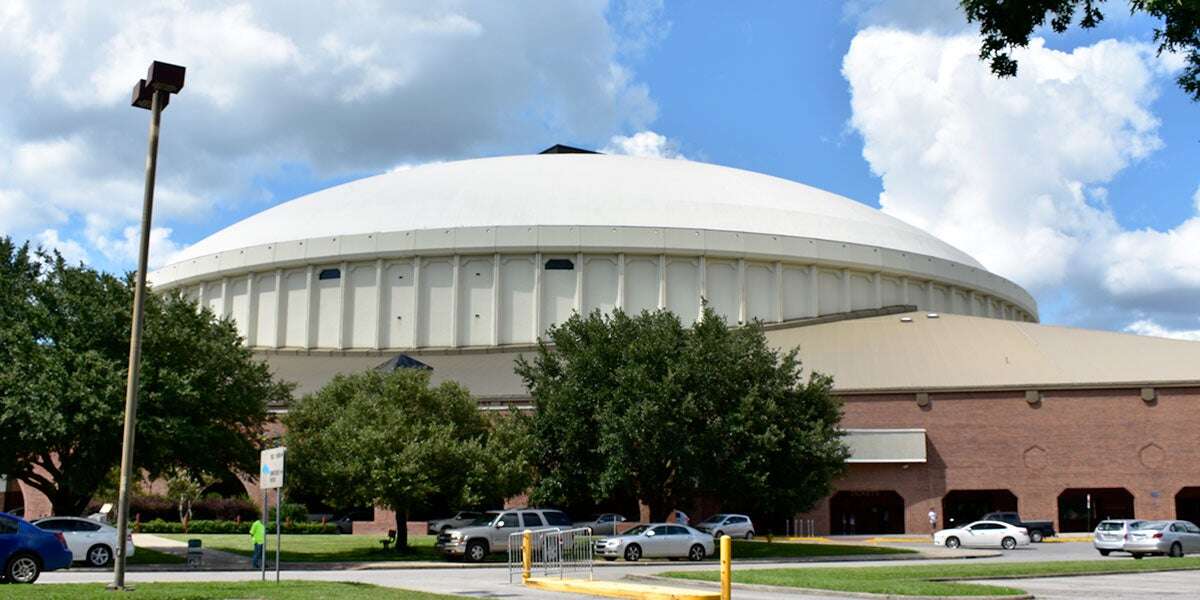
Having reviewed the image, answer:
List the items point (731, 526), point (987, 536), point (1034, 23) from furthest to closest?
point (731, 526)
point (987, 536)
point (1034, 23)

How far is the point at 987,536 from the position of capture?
4359 cm

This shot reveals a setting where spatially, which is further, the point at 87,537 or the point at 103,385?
the point at 103,385

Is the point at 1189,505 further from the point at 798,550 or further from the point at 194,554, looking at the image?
the point at 194,554

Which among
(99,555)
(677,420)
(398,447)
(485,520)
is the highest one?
(677,420)

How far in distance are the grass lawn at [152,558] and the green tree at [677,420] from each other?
1164 centimetres

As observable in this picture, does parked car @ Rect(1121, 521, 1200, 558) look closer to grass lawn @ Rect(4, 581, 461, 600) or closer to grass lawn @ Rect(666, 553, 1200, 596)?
grass lawn @ Rect(666, 553, 1200, 596)

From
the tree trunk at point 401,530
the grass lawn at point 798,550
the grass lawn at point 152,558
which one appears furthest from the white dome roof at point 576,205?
the grass lawn at point 152,558

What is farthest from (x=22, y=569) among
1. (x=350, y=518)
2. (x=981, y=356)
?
(x=981, y=356)

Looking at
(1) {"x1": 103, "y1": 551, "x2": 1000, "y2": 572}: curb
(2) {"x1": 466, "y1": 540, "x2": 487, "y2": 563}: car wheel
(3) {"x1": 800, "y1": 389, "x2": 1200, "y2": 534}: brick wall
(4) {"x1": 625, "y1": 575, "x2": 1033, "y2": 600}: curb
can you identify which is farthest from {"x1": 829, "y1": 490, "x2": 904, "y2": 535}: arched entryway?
(4) {"x1": 625, "y1": 575, "x2": 1033, "y2": 600}: curb

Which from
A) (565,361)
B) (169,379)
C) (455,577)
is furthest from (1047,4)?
(565,361)

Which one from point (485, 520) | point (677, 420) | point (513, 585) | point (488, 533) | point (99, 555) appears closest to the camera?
point (513, 585)

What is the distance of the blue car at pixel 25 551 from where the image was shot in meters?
22.8

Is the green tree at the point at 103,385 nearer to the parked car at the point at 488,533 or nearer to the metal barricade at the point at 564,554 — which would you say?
the parked car at the point at 488,533

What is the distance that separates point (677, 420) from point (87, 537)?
17.5 m
